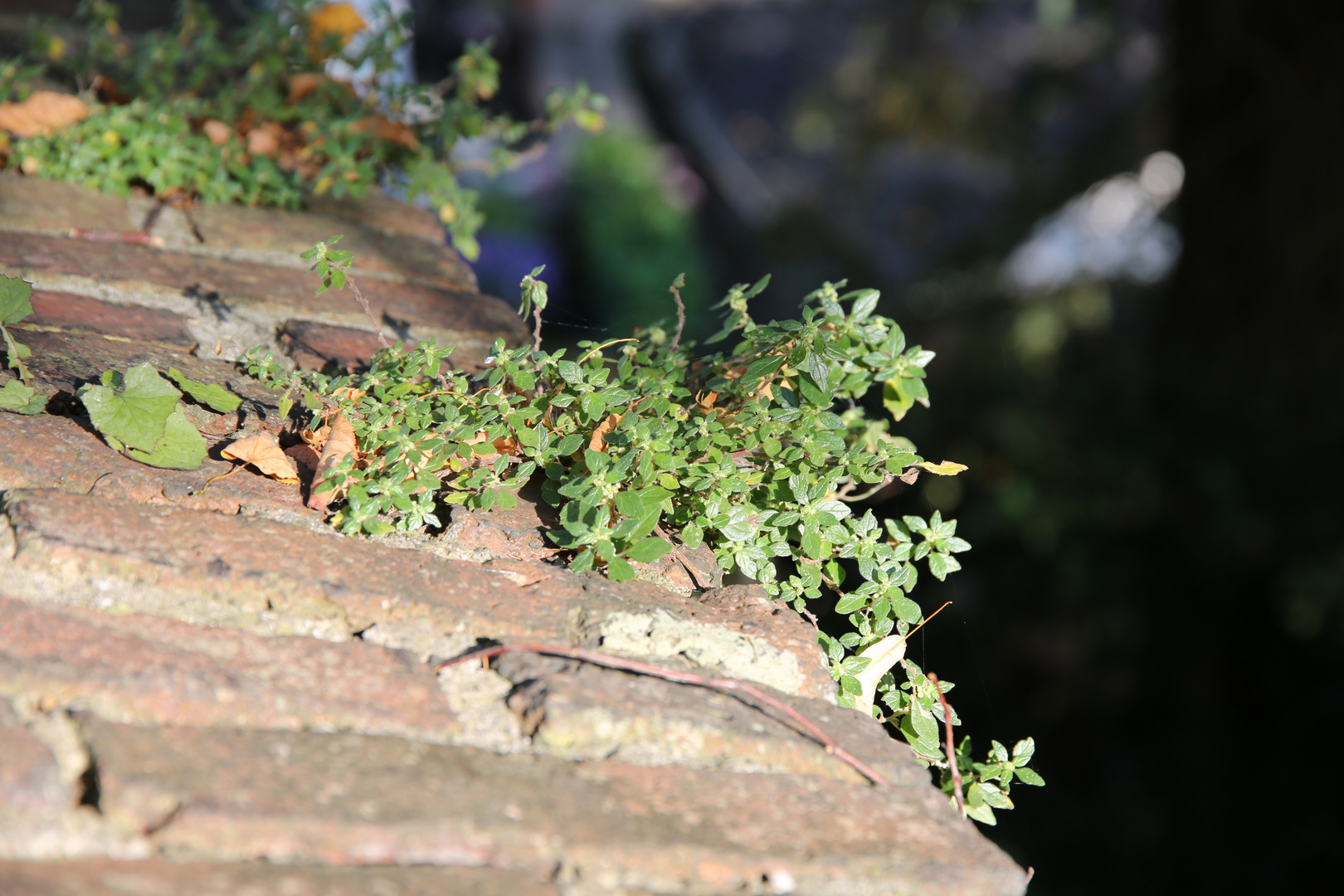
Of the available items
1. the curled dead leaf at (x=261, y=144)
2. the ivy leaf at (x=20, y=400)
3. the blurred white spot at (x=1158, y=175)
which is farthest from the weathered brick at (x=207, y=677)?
the blurred white spot at (x=1158, y=175)

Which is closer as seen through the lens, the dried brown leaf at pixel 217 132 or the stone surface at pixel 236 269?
the stone surface at pixel 236 269

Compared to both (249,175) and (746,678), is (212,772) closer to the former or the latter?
(746,678)

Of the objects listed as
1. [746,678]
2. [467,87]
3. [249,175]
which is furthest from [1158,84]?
[746,678]

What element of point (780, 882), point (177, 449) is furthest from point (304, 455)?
point (780, 882)

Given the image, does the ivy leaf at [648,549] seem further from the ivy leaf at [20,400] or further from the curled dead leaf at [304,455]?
the ivy leaf at [20,400]

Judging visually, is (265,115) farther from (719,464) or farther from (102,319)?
(719,464)

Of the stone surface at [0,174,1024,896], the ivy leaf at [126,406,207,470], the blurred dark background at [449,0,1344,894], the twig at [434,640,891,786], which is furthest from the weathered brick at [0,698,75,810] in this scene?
the blurred dark background at [449,0,1344,894]
